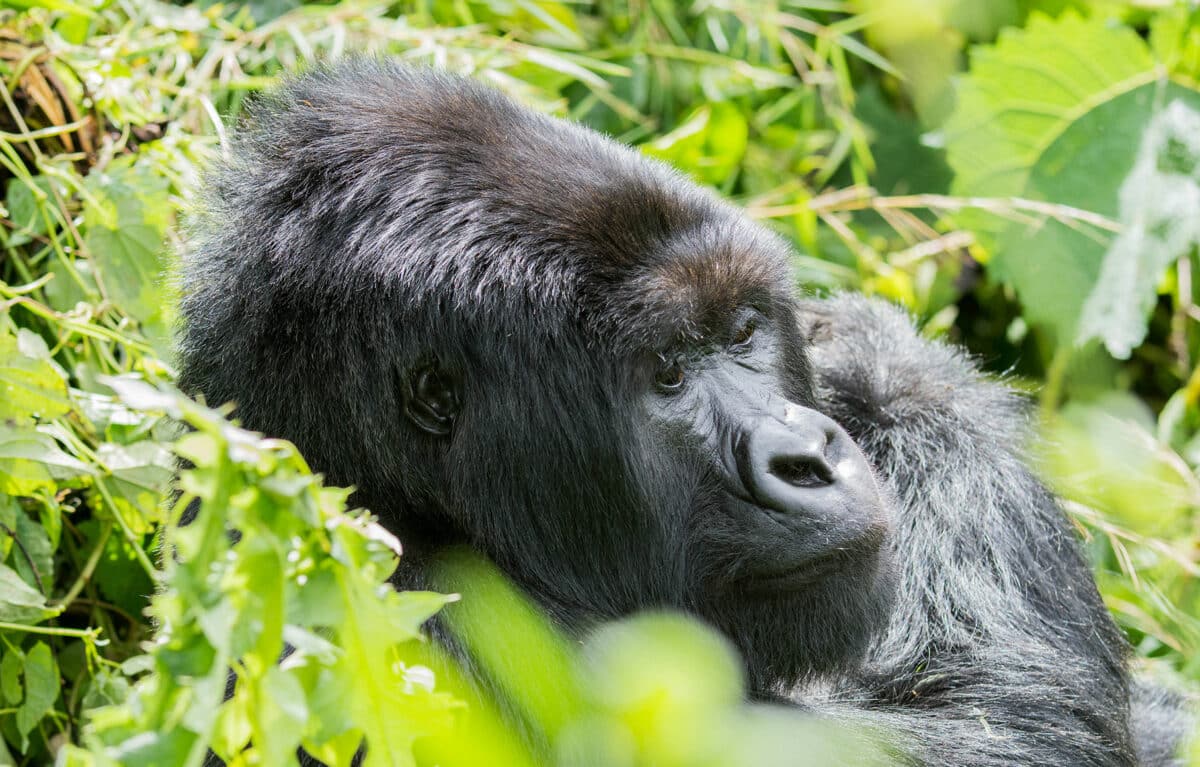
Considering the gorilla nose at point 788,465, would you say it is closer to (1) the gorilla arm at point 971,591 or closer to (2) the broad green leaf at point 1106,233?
(1) the gorilla arm at point 971,591

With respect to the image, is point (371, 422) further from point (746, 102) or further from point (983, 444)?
point (746, 102)

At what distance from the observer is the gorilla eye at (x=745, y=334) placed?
2.22 metres

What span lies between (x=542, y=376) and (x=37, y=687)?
118cm

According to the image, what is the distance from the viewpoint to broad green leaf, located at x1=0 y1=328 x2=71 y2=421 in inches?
96.6

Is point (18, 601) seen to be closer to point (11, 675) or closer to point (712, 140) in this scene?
point (11, 675)

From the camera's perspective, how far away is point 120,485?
264cm

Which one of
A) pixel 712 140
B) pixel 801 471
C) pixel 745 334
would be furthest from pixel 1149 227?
pixel 801 471

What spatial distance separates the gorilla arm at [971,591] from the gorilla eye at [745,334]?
0.44 m

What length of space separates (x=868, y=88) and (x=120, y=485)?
3206 millimetres

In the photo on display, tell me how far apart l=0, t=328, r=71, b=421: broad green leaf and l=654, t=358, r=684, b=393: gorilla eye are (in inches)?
46.4

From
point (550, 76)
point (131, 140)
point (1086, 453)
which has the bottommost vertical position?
point (1086, 453)

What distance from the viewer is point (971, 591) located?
8.41ft

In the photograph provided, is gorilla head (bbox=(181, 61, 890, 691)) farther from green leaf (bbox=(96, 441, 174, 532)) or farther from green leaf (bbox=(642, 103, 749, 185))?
green leaf (bbox=(642, 103, 749, 185))

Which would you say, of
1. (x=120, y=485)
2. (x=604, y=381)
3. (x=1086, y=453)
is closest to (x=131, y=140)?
(x=120, y=485)
